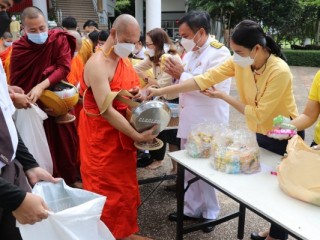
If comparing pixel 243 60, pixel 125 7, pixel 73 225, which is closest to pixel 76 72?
pixel 243 60

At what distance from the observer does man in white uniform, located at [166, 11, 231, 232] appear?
246cm

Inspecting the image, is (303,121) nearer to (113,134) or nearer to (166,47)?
(113,134)

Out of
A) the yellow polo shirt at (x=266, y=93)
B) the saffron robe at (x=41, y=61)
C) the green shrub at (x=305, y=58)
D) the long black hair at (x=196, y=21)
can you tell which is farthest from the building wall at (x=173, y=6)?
the yellow polo shirt at (x=266, y=93)

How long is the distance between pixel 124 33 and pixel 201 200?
1.48m

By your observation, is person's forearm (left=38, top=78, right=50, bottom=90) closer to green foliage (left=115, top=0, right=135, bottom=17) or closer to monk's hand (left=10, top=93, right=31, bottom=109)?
monk's hand (left=10, top=93, right=31, bottom=109)

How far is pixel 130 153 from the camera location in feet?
7.35

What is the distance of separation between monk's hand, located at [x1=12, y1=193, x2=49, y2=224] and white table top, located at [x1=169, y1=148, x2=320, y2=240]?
2.93 feet

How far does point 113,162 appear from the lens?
7.03ft

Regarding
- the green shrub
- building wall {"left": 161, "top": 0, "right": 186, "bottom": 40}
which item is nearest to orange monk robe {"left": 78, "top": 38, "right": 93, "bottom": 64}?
the green shrub

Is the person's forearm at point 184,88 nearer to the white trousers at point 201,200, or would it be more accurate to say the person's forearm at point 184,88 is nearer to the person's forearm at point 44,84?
the white trousers at point 201,200

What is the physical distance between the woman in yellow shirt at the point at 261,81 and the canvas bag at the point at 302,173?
48 cm

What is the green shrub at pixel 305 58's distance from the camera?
13.7 metres

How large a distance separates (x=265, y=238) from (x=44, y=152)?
6.14 feet

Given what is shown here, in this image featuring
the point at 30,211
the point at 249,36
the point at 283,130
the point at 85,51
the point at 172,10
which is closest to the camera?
the point at 30,211
